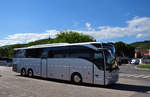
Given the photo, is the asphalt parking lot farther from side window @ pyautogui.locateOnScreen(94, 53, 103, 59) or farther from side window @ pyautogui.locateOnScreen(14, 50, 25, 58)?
side window @ pyautogui.locateOnScreen(14, 50, 25, 58)

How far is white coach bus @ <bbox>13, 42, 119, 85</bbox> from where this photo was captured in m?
11.7

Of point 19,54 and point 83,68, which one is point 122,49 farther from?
point 83,68

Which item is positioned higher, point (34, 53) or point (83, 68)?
point (34, 53)

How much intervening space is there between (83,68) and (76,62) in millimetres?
820

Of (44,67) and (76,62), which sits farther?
(44,67)

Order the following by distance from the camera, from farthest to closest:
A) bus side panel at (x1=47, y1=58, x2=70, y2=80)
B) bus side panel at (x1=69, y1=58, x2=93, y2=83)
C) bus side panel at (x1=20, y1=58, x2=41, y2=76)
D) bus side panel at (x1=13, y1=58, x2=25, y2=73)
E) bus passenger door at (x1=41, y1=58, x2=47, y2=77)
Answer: bus side panel at (x1=13, y1=58, x2=25, y2=73) < bus side panel at (x1=20, y1=58, x2=41, y2=76) < bus passenger door at (x1=41, y1=58, x2=47, y2=77) < bus side panel at (x1=47, y1=58, x2=70, y2=80) < bus side panel at (x1=69, y1=58, x2=93, y2=83)

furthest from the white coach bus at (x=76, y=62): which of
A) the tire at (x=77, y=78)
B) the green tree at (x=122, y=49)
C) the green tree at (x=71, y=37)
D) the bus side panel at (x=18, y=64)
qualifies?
the green tree at (x=122, y=49)

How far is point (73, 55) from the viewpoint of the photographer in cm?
1342

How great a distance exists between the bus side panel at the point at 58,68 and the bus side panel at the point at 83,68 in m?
0.65

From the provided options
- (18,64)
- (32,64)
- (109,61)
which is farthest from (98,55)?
(18,64)

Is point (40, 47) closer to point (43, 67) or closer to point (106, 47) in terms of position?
point (43, 67)

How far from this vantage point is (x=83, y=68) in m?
12.6

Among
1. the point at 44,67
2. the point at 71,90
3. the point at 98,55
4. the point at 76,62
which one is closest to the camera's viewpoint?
the point at 71,90

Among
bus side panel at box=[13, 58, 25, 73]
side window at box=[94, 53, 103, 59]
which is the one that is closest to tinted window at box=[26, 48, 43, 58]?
bus side panel at box=[13, 58, 25, 73]
